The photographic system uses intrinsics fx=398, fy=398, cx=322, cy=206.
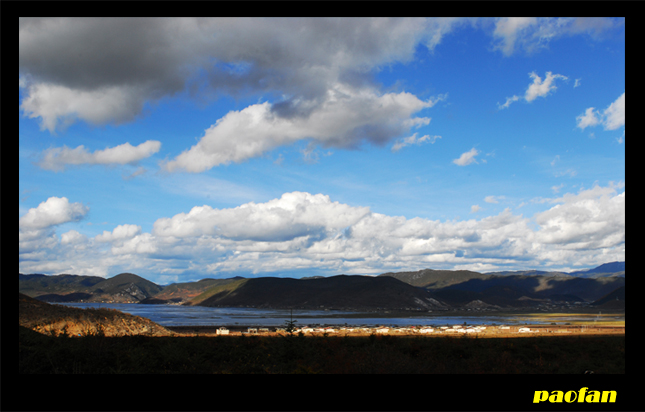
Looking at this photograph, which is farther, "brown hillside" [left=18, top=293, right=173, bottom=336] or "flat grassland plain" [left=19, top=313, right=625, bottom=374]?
"brown hillside" [left=18, top=293, right=173, bottom=336]

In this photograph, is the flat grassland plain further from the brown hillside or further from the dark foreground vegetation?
the brown hillside

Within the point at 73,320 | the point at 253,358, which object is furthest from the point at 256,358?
the point at 73,320

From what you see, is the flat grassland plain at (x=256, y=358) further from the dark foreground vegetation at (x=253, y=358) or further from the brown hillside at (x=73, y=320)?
the brown hillside at (x=73, y=320)

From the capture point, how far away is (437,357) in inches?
1055

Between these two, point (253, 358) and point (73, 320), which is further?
point (73, 320)

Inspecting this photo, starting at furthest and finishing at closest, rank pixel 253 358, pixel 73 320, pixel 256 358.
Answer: pixel 73 320 → pixel 253 358 → pixel 256 358

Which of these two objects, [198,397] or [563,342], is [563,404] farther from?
[563,342]

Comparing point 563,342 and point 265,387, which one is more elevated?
point 265,387

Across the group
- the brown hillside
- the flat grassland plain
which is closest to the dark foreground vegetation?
the flat grassland plain

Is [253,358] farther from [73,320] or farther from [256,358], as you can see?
[73,320]

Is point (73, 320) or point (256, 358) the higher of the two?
point (256, 358)

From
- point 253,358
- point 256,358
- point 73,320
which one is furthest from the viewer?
point 73,320
